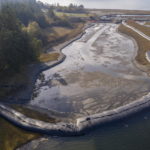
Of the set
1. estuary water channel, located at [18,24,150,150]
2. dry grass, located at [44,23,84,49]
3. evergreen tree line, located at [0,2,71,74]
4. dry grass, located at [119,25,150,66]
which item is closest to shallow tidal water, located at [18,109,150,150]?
estuary water channel, located at [18,24,150,150]

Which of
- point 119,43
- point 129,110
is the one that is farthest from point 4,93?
point 119,43

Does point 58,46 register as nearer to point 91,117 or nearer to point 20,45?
point 20,45

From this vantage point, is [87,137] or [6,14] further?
[6,14]

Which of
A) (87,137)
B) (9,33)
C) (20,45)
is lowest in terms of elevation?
(87,137)

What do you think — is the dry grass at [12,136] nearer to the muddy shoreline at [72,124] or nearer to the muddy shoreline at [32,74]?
the muddy shoreline at [72,124]

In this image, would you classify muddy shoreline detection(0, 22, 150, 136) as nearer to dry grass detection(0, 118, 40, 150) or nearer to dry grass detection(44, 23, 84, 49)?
dry grass detection(0, 118, 40, 150)

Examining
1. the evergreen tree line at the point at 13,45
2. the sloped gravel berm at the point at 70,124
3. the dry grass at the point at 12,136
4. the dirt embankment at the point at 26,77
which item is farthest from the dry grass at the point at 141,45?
the dry grass at the point at 12,136

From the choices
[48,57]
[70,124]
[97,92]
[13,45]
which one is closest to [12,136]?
[70,124]

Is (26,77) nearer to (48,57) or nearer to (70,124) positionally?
(48,57)
